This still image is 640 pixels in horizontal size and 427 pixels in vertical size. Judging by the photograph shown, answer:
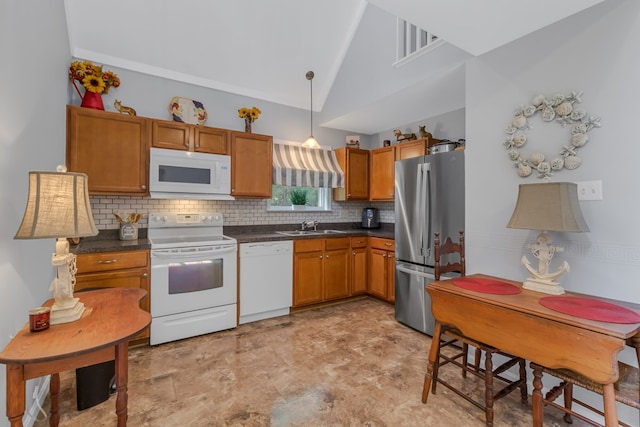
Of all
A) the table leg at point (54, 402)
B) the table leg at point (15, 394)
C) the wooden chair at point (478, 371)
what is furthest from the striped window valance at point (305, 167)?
the table leg at point (15, 394)

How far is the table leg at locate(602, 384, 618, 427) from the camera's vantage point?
132 cm

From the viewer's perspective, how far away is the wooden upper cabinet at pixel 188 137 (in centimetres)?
316

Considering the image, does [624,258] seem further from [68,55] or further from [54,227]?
[68,55]

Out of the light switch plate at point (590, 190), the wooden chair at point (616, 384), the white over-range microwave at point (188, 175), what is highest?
the white over-range microwave at point (188, 175)

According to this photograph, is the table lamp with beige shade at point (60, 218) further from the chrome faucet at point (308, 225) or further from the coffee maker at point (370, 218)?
the coffee maker at point (370, 218)

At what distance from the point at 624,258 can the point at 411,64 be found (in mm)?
2476

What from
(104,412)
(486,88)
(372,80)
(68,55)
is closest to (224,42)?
(68,55)

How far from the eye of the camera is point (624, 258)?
69.4 inches

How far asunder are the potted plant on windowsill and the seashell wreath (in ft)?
9.73

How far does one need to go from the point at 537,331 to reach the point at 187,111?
3.90 metres

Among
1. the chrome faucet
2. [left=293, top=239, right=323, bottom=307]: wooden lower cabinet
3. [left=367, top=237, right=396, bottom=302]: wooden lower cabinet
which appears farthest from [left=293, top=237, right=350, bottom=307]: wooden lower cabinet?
the chrome faucet

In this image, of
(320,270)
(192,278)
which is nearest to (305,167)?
(320,270)

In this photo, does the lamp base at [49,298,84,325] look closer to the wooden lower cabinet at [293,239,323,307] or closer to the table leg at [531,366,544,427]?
the table leg at [531,366,544,427]

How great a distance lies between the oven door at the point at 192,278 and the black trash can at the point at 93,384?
0.80 m
